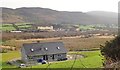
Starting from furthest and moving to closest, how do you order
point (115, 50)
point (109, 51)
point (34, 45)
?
point (34, 45), point (109, 51), point (115, 50)

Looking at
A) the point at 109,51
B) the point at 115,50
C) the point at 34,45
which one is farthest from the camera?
the point at 34,45

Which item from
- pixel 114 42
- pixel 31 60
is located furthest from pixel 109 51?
pixel 31 60

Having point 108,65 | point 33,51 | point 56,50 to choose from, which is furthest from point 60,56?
Result: point 108,65

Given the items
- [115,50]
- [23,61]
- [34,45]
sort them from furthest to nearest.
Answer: [34,45], [23,61], [115,50]

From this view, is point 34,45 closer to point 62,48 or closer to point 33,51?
point 33,51

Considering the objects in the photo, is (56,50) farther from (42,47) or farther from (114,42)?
(114,42)

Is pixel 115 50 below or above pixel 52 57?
above

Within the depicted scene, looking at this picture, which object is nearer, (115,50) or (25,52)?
(115,50)

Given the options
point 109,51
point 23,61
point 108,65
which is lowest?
point 23,61

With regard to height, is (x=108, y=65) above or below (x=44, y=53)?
above
